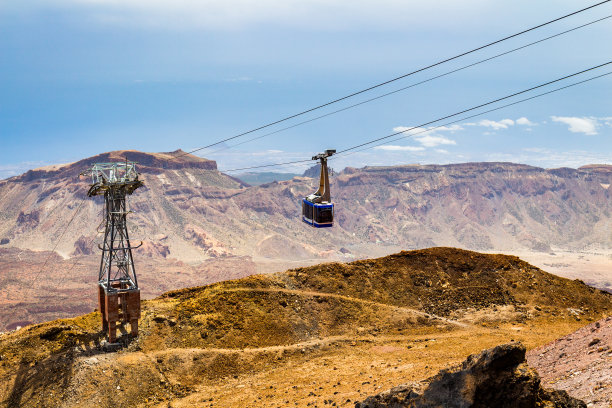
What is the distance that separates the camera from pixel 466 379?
1750 centimetres

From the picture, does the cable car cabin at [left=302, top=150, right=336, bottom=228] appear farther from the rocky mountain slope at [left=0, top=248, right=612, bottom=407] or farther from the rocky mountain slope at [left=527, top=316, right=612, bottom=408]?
the rocky mountain slope at [left=527, top=316, right=612, bottom=408]

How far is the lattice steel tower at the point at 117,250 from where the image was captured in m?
38.7

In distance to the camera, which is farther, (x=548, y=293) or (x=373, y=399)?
(x=548, y=293)

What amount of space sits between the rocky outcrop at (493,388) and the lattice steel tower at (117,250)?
1054 inches

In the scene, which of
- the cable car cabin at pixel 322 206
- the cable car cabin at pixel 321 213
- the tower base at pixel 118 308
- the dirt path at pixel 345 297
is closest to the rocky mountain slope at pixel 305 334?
the dirt path at pixel 345 297

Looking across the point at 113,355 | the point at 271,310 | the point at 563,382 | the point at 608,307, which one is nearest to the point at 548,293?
the point at 608,307

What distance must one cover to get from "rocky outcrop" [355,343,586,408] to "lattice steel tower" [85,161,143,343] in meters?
26.8

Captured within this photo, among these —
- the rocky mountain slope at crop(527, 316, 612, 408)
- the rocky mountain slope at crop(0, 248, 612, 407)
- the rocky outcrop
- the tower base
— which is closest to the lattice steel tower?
the tower base

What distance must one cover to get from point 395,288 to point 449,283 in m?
5.87

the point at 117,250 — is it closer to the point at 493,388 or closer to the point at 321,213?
the point at 321,213

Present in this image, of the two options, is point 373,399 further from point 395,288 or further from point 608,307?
point 608,307

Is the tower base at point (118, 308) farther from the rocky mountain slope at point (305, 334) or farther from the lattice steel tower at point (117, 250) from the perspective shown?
the rocky mountain slope at point (305, 334)

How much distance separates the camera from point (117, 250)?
40531 mm

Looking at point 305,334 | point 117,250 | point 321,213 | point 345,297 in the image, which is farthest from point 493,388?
point 117,250
